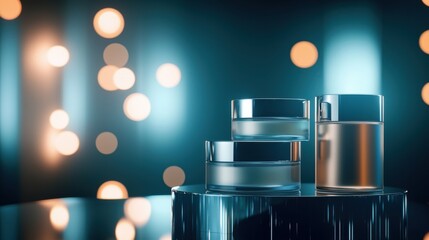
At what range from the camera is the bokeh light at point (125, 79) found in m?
1.04

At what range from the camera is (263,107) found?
1.79 ft

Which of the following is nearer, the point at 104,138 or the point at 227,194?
the point at 227,194

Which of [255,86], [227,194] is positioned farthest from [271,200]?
[255,86]

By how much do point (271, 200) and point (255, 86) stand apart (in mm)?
590

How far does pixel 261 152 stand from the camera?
1.67 feet

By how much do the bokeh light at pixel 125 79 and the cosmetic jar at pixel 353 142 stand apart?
56 centimetres

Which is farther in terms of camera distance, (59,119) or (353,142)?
(59,119)

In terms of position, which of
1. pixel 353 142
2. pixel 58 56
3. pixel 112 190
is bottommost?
pixel 112 190

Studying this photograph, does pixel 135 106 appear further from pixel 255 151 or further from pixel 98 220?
→ pixel 255 151

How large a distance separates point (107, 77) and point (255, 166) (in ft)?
1.93

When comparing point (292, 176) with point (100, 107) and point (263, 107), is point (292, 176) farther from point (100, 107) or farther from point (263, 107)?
point (100, 107)

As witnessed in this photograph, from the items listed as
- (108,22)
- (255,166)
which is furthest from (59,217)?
(108,22)

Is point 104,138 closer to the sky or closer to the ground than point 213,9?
closer to the ground

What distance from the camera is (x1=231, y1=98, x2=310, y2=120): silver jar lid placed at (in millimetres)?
546
